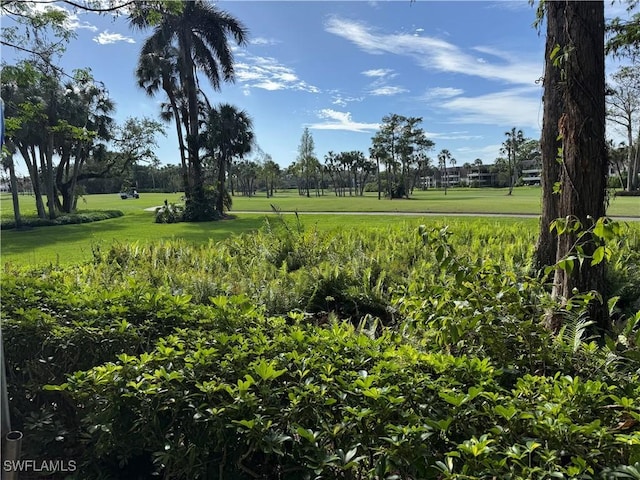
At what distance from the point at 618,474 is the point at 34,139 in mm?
30060

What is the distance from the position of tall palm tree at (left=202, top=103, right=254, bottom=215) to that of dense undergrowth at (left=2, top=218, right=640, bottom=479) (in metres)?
22.5

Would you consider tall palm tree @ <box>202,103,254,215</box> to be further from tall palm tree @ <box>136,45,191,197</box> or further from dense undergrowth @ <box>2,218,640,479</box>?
dense undergrowth @ <box>2,218,640,479</box>

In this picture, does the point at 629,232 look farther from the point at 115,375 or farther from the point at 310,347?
the point at 115,375

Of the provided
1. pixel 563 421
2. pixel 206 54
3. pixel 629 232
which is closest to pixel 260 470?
pixel 563 421

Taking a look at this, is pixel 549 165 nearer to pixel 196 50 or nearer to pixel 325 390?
pixel 325 390

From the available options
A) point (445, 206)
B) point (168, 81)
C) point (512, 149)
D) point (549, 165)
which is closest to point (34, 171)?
point (168, 81)

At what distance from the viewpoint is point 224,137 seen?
2453cm

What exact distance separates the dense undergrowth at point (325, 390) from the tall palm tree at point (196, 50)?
21.9 meters

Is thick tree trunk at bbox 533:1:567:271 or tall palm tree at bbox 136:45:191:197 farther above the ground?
tall palm tree at bbox 136:45:191:197

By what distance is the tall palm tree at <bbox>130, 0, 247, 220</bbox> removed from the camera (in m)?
23.3

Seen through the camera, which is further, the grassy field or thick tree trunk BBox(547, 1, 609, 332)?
the grassy field

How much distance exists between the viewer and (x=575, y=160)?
8.91 feet

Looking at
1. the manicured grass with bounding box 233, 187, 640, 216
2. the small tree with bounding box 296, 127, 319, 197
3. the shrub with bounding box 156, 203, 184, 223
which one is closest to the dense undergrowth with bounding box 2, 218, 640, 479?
the manicured grass with bounding box 233, 187, 640, 216

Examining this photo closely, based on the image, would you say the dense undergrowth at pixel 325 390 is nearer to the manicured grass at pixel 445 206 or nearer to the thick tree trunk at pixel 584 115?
the thick tree trunk at pixel 584 115
